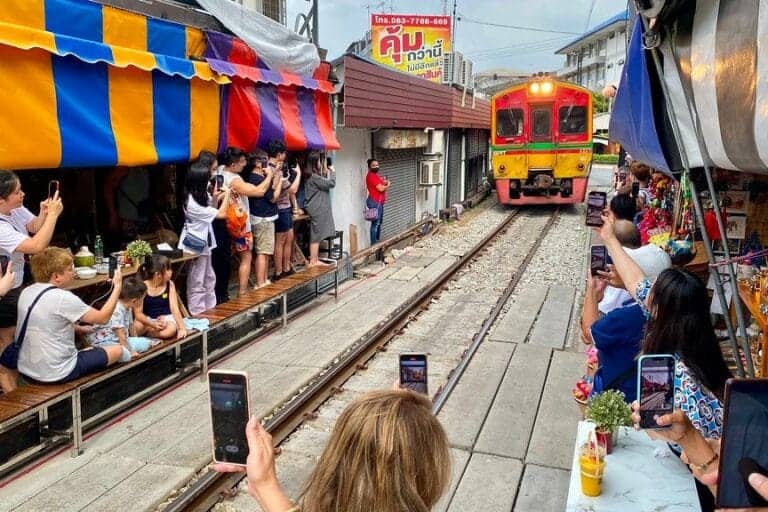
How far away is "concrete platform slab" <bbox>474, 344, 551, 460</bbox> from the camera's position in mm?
4590

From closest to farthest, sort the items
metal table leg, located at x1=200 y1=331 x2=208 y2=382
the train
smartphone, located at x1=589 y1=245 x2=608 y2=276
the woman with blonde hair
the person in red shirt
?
the woman with blonde hair < smartphone, located at x1=589 y1=245 x2=608 y2=276 < metal table leg, located at x1=200 y1=331 x2=208 y2=382 < the person in red shirt < the train

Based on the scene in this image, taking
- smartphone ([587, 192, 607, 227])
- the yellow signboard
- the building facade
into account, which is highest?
the building facade

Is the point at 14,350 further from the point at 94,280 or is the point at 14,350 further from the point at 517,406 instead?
the point at 517,406

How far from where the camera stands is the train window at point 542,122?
16875 millimetres

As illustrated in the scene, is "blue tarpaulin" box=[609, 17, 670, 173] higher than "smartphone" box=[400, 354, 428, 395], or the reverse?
"blue tarpaulin" box=[609, 17, 670, 173]

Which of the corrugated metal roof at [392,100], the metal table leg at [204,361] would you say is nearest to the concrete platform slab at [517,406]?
the metal table leg at [204,361]

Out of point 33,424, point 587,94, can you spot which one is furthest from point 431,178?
point 33,424

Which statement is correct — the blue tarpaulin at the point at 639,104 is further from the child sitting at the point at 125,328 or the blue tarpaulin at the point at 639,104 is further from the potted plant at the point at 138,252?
the potted plant at the point at 138,252

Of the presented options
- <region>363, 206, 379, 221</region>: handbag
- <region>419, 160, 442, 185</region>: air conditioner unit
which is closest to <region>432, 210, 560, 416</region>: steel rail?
<region>363, 206, 379, 221</region>: handbag

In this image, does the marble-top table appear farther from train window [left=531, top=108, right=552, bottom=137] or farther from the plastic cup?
train window [left=531, top=108, right=552, bottom=137]

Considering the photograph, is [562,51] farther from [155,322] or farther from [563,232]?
[155,322]

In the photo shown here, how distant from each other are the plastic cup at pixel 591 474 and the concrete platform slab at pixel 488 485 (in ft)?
4.03

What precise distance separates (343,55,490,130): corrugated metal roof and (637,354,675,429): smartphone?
26.4 ft

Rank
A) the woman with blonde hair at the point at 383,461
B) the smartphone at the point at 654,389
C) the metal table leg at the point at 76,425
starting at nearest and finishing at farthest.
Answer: the woman with blonde hair at the point at 383,461, the smartphone at the point at 654,389, the metal table leg at the point at 76,425
